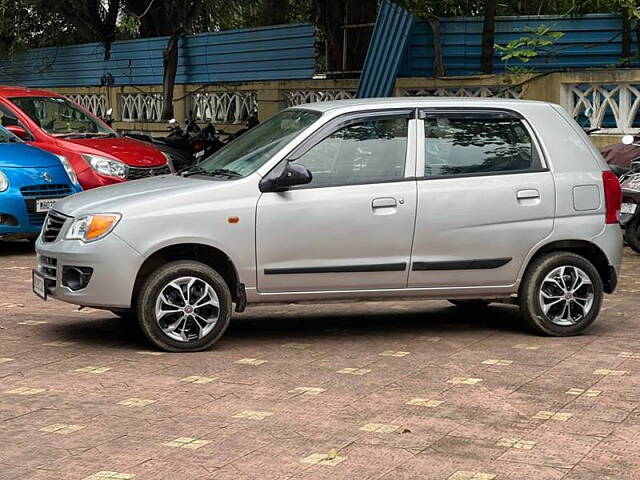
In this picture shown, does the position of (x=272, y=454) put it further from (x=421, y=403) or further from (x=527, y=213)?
(x=527, y=213)

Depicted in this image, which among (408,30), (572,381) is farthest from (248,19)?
(572,381)

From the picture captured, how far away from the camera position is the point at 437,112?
864 cm

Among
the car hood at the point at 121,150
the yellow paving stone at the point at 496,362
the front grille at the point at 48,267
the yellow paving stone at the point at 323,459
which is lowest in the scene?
the yellow paving stone at the point at 323,459

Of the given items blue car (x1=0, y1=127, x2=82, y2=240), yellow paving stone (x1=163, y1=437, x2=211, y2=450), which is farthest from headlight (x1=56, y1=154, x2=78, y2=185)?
yellow paving stone (x1=163, y1=437, x2=211, y2=450)

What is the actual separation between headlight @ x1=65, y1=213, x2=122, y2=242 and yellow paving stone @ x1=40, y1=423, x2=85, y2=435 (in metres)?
1.94

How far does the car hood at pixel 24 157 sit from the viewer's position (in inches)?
525

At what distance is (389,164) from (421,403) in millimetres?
2236

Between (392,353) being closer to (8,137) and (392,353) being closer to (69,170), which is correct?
(69,170)

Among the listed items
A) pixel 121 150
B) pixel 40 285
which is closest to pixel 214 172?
pixel 40 285

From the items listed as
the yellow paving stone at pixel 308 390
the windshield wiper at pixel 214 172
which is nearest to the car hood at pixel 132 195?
the windshield wiper at pixel 214 172

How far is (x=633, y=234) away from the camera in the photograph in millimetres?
13461

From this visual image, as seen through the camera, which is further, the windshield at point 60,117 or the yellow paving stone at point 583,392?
the windshield at point 60,117

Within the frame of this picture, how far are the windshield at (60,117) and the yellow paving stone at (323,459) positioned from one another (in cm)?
1008

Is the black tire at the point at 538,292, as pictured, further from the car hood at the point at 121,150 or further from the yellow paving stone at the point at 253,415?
the car hood at the point at 121,150
